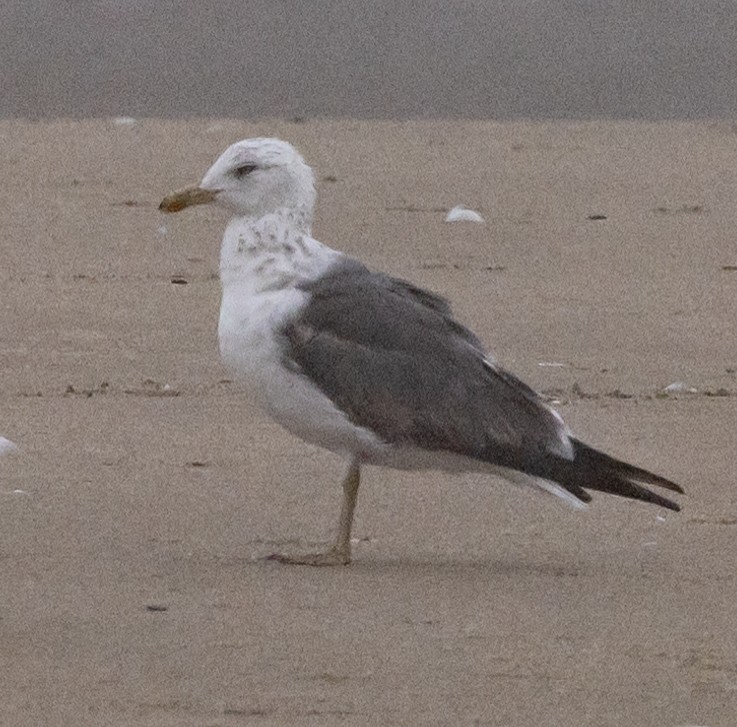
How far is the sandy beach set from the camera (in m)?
6.08

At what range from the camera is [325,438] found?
7363 millimetres

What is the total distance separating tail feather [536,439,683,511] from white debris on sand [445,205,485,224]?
6345 millimetres

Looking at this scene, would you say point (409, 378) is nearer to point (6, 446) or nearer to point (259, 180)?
point (259, 180)

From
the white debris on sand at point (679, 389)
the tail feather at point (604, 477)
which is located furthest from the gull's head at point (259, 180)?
the white debris on sand at point (679, 389)

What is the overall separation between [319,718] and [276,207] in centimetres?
226

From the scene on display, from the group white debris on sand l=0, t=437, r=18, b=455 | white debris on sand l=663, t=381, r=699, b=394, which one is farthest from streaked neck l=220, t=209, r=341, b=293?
white debris on sand l=663, t=381, r=699, b=394

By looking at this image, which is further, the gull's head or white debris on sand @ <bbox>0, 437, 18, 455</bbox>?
white debris on sand @ <bbox>0, 437, 18, 455</bbox>

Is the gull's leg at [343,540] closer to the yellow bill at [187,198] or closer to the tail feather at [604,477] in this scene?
the tail feather at [604,477]

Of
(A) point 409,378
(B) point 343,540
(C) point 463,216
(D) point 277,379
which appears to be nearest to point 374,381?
(A) point 409,378

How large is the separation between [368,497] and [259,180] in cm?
110

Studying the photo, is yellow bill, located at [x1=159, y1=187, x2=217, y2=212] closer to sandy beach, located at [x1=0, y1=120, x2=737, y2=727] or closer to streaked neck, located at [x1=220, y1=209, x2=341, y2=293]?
streaked neck, located at [x1=220, y1=209, x2=341, y2=293]

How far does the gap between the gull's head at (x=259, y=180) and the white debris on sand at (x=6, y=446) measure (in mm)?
1284

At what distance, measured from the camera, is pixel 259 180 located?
770 centimetres

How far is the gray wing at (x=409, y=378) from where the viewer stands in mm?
7324
